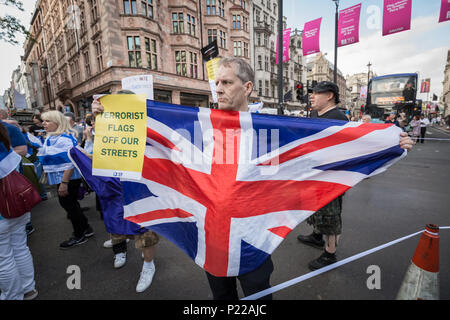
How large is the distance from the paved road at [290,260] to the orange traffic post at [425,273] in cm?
78

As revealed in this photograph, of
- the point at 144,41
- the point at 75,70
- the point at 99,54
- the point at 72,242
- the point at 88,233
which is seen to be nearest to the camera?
the point at 72,242

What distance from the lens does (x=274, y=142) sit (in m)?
1.39

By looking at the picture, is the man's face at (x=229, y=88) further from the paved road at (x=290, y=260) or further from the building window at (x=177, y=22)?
the building window at (x=177, y=22)

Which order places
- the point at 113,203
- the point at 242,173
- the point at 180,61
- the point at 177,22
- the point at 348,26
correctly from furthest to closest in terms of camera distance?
the point at 180,61
the point at 177,22
the point at 348,26
the point at 113,203
the point at 242,173

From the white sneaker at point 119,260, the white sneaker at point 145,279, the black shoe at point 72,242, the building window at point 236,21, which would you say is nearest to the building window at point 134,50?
the building window at point 236,21

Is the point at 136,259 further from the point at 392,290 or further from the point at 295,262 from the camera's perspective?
the point at 392,290

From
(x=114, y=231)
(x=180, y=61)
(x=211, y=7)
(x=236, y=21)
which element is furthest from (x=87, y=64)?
(x=114, y=231)

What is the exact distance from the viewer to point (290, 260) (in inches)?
109

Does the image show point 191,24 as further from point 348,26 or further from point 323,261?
point 323,261

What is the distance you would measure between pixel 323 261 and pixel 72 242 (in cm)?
368

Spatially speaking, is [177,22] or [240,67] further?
[177,22]

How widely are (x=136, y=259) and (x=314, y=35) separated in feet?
46.5

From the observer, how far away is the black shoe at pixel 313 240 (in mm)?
3084
